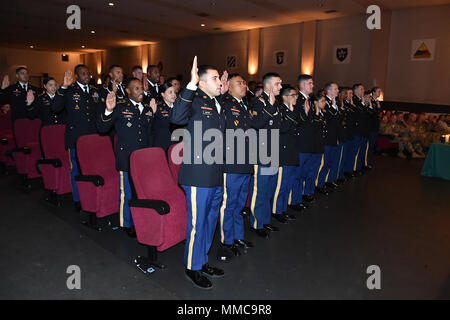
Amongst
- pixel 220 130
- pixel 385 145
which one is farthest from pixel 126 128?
pixel 385 145

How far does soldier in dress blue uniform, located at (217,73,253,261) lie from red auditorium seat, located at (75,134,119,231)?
3.92 feet

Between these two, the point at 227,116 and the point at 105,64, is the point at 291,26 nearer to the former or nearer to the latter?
the point at 227,116

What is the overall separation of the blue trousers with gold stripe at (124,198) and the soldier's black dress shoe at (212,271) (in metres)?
1.01

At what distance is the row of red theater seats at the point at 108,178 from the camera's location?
98.3 inches

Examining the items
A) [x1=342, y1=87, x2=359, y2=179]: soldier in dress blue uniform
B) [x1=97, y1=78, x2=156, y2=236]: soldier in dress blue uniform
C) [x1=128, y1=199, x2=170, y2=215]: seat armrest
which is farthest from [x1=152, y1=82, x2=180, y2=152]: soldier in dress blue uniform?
[x1=342, y1=87, x2=359, y2=179]: soldier in dress blue uniform

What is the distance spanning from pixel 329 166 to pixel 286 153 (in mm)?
1839

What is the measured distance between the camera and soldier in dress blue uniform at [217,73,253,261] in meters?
2.74

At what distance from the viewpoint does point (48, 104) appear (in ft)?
14.6

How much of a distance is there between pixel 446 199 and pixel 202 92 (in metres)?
4.33

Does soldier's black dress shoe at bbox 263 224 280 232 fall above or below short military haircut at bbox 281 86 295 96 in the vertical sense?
below

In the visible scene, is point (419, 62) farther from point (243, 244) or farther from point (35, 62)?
point (35, 62)

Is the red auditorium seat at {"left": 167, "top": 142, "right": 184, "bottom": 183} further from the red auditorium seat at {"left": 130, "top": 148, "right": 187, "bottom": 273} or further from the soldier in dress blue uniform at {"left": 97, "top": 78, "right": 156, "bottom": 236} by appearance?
the soldier in dress blue uniform at {"left": 97, "top": 78, "right": 156, "bottom": 236}
